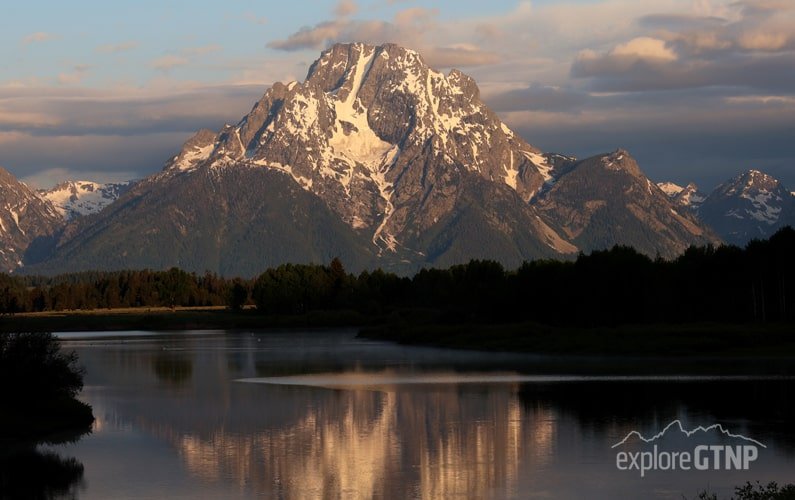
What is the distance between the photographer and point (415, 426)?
240 feet

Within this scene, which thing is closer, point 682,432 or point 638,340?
point 682,432

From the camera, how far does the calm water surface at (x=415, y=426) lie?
53.7m

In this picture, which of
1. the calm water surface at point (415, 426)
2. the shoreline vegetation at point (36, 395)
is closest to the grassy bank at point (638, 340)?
the calm water surface at point (415, 426)

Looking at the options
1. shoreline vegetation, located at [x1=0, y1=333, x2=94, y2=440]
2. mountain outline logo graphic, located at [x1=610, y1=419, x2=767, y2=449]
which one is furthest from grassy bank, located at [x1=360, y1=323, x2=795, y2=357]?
shoreline vegetation, located at [x1=0, y1=333, x2=94, y2=440]

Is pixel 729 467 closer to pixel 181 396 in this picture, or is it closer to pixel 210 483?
pixel 210 483

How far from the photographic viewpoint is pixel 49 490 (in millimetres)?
53312

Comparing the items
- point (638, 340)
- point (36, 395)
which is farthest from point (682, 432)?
point (638, 340)

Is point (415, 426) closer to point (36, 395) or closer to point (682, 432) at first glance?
point (682, 432)

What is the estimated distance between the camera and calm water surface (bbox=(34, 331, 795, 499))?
53719 mm

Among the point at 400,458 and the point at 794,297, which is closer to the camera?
the point at 400,458

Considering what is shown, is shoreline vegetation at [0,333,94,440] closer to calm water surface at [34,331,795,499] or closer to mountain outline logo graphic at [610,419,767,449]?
calm water surface at [34,331,795,499]

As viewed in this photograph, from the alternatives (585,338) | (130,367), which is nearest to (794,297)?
(585,338)

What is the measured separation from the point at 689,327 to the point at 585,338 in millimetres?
12890

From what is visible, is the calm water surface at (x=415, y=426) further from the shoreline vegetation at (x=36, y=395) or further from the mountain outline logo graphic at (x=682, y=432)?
the shoreline vegetation at (x=36, y=395)
